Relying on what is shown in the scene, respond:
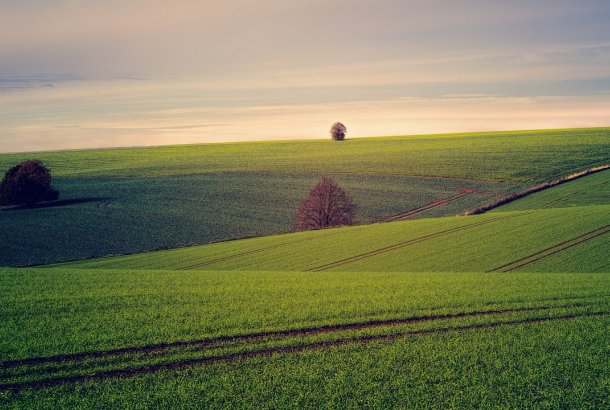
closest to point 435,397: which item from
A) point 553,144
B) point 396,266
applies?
point 396,266

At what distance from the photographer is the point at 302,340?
12.4 metres

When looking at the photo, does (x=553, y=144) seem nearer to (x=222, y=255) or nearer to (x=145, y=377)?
(x=222, y=255)

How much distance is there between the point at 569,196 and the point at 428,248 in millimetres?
26349

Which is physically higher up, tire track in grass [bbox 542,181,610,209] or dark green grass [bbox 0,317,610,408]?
tire track in grass [bbox 542,181,610,209]

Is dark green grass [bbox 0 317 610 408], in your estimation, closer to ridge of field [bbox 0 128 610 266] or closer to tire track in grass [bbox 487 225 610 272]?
tire track in grass [bbox 487 225 610 272]

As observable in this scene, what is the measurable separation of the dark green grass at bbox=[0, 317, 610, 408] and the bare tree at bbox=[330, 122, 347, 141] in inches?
4721

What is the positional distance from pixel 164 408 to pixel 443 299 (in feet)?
31.3

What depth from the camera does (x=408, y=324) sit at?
13.5m

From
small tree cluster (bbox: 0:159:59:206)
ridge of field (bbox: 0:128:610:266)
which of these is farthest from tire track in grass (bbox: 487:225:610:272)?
small tree cluster (bbox: 0:159:59:206)

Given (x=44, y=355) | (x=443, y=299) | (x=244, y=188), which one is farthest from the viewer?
(x=244, y=188)

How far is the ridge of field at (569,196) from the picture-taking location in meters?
45.1

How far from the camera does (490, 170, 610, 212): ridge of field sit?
45094 mm

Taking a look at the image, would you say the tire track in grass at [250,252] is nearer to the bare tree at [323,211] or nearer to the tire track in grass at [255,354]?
the bare tree at [323,211]

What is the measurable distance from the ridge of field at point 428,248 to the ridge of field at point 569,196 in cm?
936
